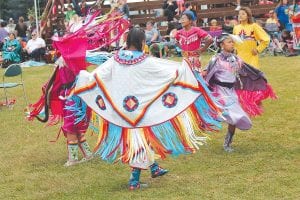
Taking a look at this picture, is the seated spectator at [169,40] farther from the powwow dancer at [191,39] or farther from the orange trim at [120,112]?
the orange trim at [120,112]

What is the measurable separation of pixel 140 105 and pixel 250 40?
2899 millimetres

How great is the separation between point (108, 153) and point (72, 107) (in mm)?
756

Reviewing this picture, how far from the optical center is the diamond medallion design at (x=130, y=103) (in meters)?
4.71

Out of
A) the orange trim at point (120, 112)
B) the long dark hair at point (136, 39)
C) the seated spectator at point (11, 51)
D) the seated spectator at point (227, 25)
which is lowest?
the seated spectator at point (11, 51)

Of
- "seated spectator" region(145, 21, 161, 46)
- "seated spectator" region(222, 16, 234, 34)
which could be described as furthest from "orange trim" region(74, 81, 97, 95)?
"seated spectator" region(145, 21, 161, 46)

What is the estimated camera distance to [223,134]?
6777mm

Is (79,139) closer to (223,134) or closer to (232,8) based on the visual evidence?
(223,134)

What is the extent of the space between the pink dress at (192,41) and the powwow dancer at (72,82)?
168cm

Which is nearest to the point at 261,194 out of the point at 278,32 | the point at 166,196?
the point at 166,196

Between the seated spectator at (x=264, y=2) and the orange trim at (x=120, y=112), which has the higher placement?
the orange trim at (x=120, y=112)

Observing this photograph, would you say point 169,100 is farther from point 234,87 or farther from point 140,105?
point 234,87

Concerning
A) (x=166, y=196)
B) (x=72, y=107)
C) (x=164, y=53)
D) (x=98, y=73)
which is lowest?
(x=164, y=53)

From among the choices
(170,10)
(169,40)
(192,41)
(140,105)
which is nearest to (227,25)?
(169,40)

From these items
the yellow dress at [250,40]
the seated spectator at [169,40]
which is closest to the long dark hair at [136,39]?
the yellow dress at [250,40]
